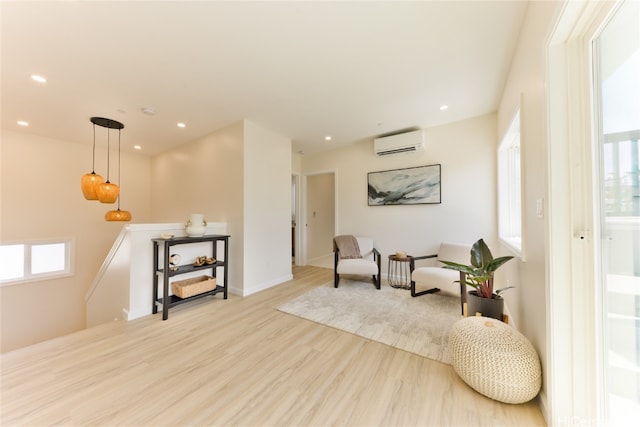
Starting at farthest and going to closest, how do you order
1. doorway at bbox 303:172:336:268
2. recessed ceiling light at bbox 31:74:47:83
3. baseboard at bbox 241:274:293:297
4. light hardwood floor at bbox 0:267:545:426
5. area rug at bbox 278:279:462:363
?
1. doorway at bbox 303:172:336:268
2. baseboard at bbox 241:274:293:297
3. recessed ceiling light at bbox 31:74:47:83
4. area rug at bbox 278:279:462:363
5. light hardwood floor at bbox 0:267:545:426

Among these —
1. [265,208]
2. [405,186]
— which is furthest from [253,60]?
[405,186]

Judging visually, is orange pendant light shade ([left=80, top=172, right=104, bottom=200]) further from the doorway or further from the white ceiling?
the doorway

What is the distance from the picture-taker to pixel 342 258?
3.83 meters

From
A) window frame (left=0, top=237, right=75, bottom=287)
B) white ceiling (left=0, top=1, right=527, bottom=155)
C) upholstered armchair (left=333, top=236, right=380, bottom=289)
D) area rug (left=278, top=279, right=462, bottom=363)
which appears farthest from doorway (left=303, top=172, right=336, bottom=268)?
window frame (left=0, top=237, right=75, bottom=287)

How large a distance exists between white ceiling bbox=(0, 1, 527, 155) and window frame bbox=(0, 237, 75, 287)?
6.07 feet

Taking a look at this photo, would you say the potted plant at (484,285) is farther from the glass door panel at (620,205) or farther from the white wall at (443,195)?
the white wall at (443,195)

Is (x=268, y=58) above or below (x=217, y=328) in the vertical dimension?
above

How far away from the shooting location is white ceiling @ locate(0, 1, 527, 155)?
Answer: 1.56 m

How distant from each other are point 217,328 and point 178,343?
0.35 m

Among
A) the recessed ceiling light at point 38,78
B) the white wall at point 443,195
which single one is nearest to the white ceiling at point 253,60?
the recessed ceiling light at point 38,78

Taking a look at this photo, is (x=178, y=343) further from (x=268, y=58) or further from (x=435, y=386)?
(x=268, y=58)

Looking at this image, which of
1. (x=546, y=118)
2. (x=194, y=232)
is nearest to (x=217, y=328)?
(x=194, y=232)

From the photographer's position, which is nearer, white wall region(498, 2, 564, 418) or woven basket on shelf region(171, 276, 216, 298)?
white wall region(498, 2, 564, 418)

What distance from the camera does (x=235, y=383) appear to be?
5.03 feet
